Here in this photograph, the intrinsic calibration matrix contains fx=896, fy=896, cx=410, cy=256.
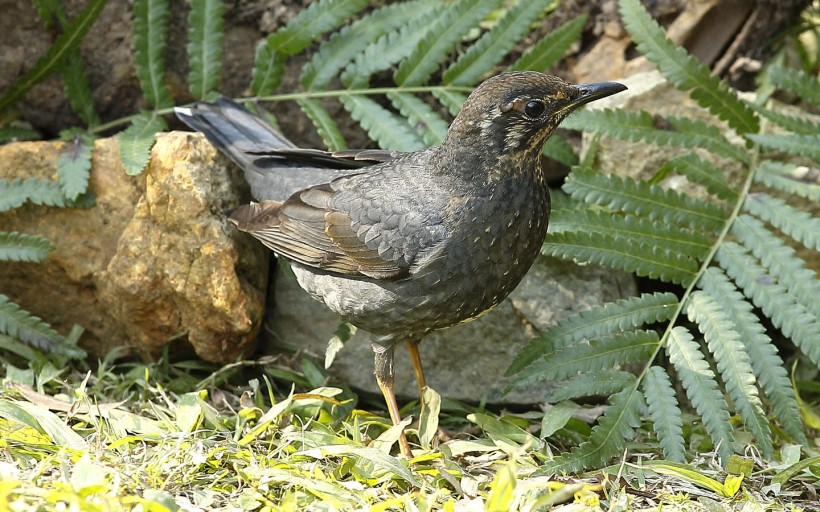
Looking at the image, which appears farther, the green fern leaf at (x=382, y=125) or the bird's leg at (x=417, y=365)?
the green fern leaf at (x=382, y=125)

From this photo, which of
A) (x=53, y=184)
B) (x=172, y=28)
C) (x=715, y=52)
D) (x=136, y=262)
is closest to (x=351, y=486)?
(x=136, y=262)

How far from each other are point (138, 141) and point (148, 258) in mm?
694

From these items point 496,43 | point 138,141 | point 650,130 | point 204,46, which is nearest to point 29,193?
point 138,141

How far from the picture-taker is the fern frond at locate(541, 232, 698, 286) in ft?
16.2

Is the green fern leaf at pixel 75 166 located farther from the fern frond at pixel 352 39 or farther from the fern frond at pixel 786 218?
the fern frond at pixel 786 218

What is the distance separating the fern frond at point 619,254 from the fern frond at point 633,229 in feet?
0.26

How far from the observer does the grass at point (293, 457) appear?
3748 mm

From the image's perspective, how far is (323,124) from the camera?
555 centimetres

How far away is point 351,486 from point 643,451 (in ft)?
→ 5.32

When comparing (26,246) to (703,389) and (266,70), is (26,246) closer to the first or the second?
(266,70)

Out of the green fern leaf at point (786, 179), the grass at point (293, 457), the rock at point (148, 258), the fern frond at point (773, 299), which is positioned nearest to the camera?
the grass at point (293, 457)

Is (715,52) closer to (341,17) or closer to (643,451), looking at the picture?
(341,17)

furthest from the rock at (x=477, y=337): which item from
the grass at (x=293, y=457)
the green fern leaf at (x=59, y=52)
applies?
the green fern leaf at (x=59, y=52)

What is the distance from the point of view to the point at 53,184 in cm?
508
